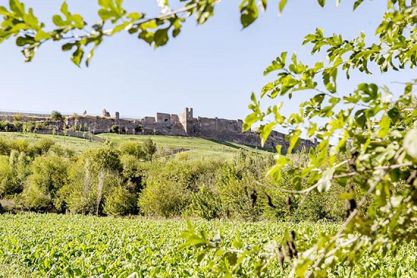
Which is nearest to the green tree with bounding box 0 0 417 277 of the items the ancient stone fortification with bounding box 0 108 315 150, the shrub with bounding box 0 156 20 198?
the shrub with bounding box 0 156 20 198

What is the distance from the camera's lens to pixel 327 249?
6.17 ft

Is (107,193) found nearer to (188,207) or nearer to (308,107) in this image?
(188,207)

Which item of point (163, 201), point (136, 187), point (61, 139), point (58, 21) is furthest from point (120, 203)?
point (61, 139)

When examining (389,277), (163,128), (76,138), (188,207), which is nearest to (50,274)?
(389,277)

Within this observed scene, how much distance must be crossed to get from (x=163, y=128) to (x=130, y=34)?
5637 inches

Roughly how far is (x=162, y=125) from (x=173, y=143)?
67.8 feet

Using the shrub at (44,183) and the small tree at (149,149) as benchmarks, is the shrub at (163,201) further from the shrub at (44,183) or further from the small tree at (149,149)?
the small tree at (149,149)

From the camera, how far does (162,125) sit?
144625 millimetres

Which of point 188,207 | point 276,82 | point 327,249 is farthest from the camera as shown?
point 188,207

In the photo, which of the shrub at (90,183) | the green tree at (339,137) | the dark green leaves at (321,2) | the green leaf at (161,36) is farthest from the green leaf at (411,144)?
the shrub at (90,183)

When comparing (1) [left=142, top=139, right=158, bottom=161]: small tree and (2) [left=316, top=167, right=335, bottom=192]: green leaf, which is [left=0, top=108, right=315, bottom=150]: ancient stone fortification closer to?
(1) [left=142, top=139, right=158, bottom=161]: small tree

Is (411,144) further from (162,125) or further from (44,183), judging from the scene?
(162,125)

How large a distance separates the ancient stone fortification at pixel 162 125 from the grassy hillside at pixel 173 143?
19.5 feet

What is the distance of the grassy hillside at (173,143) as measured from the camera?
4148 inches
